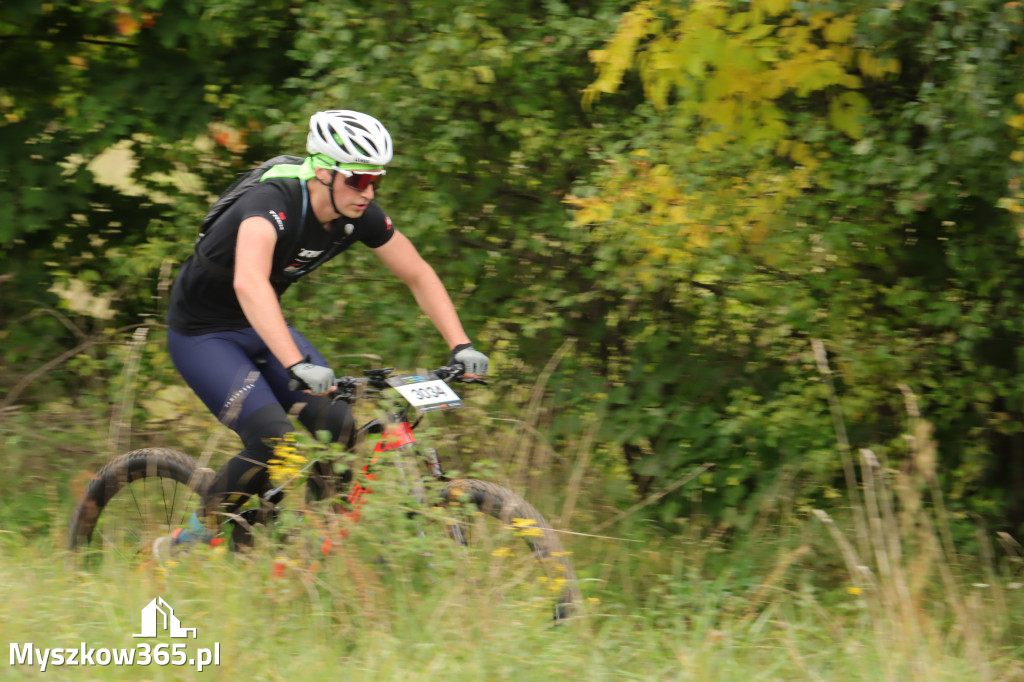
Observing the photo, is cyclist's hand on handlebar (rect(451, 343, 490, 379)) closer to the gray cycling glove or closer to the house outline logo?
the gray cycling glove

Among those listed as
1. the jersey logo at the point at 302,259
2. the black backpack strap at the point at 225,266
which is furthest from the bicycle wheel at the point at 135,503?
the jersey logo at the point at 302,259

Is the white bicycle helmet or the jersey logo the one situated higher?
the white bicycle helmet

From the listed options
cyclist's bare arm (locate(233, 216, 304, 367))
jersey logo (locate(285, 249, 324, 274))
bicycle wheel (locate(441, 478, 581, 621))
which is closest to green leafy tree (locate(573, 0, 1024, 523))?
jersey logo (locate(285, 249, 324, 274))

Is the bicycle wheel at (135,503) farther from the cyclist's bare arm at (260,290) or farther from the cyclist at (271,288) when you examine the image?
the cyclist's bare arm at (260,290)

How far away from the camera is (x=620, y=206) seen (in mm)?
5254

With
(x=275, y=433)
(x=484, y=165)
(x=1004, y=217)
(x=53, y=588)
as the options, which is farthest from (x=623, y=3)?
(x=53, y=588)

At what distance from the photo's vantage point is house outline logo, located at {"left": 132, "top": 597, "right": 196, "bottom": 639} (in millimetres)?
3846

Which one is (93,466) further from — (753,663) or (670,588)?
(753,663)

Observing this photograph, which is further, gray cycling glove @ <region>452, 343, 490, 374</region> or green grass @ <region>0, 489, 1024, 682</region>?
gray cycling glove @ <region>452, 343, 490, 374</region>

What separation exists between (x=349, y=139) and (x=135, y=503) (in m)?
1.95

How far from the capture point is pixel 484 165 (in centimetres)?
647

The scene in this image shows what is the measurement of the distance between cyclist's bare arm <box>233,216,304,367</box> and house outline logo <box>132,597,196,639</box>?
0.99 metres

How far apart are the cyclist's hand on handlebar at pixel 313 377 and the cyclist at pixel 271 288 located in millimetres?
39

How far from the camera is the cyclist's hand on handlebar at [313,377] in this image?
4.00 meters
